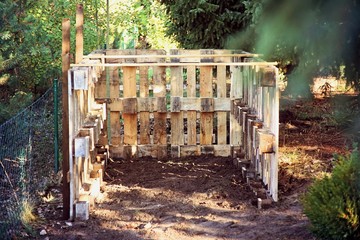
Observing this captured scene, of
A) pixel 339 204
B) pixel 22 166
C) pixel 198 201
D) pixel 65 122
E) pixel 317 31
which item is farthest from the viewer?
pixel 198 201

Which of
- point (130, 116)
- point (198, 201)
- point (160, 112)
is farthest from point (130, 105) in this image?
point (198, 201)

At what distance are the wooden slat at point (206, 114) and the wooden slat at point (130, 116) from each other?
0.96m

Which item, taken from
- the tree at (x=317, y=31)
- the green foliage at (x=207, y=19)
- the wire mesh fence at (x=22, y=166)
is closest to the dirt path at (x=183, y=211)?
the wire mesh fence at (x=22, y=166)

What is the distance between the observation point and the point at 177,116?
29.4ft

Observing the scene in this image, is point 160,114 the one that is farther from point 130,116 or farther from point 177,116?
point 130,116

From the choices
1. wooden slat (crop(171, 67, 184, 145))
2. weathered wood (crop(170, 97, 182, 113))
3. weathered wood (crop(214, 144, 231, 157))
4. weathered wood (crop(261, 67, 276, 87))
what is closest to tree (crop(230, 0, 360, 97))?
weathered wood (crop(261, 67, 276, 87))

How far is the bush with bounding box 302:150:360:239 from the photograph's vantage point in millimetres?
4527

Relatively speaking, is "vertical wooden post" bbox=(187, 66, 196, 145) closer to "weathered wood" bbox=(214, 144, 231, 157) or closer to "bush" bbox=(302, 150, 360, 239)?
"weathered wood" bbox=(214, 144, 231, 157)

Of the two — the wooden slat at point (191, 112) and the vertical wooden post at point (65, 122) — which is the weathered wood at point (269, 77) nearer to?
the vertical wooden post at point (65, 122)

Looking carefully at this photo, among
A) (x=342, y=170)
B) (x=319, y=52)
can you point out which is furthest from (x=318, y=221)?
(x=319, y=52)

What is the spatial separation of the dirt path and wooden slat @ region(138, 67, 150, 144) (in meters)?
0.93

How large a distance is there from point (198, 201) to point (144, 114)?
2.59 m

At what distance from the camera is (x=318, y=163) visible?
721cm

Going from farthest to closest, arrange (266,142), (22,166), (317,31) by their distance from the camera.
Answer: (22,166) → (266,142) → (317,31)
